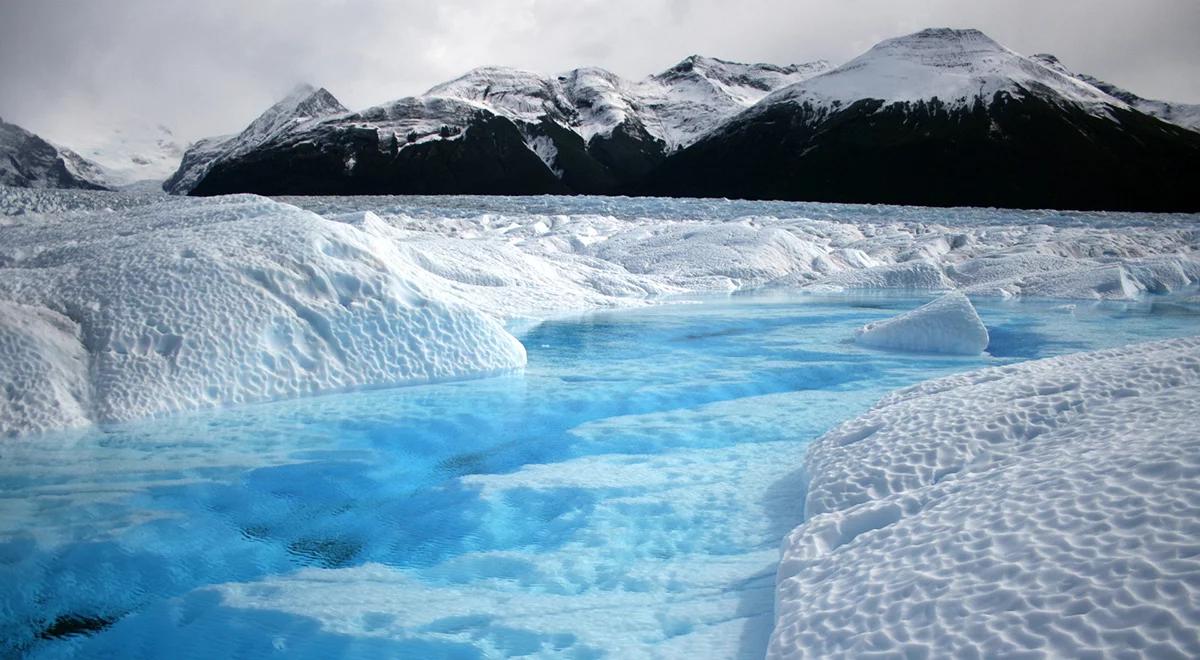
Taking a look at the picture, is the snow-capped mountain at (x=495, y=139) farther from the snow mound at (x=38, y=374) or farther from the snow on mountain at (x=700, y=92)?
the snow mound at (x=38, y=374)

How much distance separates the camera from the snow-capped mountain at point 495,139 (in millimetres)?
97438

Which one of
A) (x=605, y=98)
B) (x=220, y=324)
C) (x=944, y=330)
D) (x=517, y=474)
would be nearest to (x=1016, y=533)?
(x=517, y=474)

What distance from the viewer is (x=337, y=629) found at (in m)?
2.73

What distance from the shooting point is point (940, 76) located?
97062 mm

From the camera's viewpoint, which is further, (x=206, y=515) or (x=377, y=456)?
(x=377, y=456)

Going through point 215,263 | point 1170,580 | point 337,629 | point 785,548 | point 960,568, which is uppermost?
point 215,263

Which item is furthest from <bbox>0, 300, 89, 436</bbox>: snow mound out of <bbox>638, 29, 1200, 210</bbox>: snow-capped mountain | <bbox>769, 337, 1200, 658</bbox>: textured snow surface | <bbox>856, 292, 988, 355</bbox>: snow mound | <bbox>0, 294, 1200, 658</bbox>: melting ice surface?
<bbox>638, 29, 1200, 210</bbox>: snow-capped mountain

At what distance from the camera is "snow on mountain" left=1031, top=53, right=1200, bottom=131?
106750 mm

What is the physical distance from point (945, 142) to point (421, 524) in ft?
308

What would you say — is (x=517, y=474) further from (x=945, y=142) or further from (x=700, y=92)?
(x=700, y=92)

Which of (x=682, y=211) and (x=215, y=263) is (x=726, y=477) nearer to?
(x=215, y=263)

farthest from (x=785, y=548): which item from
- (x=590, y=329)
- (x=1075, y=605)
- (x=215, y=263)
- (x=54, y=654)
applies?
(x=590, y=329)

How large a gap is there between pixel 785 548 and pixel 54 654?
2681 mm

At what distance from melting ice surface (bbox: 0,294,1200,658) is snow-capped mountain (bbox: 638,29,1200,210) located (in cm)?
8262
